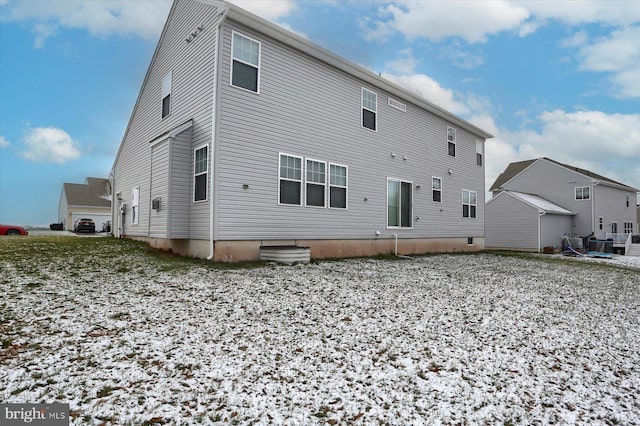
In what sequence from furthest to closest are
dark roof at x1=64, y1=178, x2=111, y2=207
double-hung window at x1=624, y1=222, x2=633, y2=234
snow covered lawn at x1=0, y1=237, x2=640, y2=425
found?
dark roof at x1=64, y1=178, x2=111, y2=207 → double-hung window at x1=624, y1=222, x2=633, y2=234 → snow covered lawn at x1=0, y1=237, x2=640, y2=425

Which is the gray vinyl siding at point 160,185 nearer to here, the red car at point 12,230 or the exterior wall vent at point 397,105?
the exterior wall vent at point 397,105

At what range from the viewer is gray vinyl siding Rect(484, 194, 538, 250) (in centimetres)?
2217

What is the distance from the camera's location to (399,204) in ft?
44.3

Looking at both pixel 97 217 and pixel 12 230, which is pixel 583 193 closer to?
pixel 12 230

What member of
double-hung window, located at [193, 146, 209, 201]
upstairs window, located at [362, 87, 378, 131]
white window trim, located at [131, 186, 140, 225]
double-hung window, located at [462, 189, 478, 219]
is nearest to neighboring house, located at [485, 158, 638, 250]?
double-hung window, located at [462, 189, 478, 219]

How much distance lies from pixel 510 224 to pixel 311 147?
18.4m

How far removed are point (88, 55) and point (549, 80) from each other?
16502mm

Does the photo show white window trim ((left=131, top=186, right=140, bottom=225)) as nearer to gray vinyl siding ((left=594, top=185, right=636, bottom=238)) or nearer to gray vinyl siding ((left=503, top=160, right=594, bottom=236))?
gray vinyl siding ((left=503, top=160, right=594, bottom=236))

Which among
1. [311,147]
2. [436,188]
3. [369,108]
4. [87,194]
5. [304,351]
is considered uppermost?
[369,108]

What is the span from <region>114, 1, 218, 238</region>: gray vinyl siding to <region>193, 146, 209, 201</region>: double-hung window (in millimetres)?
260

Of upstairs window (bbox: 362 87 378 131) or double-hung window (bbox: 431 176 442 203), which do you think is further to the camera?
double-hung window (bbox: 431 176 442 203)

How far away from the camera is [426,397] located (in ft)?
10.3

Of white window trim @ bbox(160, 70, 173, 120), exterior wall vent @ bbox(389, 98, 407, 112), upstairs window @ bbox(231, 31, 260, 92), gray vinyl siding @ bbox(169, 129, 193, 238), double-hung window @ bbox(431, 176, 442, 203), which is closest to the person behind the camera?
upstairs window @ bbox(231, 31, 260, 92)

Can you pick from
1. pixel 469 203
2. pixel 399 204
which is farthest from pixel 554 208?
pixel 399 204
